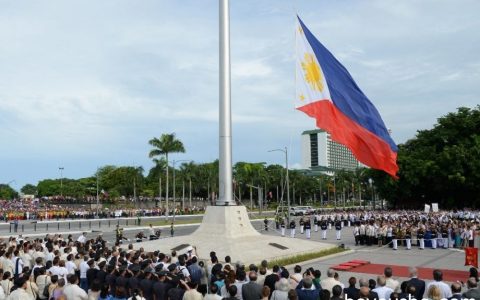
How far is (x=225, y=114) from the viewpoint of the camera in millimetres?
25891

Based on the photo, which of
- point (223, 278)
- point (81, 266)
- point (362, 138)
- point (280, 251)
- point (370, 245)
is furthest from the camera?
point (370, 245)

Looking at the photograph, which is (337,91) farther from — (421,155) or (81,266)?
(421,155)

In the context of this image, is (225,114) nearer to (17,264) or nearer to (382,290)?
(17,264)

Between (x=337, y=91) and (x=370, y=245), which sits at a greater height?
(x=337, y=91)

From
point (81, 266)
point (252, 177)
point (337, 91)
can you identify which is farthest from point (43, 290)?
point (252, 177)

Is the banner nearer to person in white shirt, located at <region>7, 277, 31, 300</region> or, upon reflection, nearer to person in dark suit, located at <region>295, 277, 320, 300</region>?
person in dark suit, located at <region>295, 277, 320, 300</region>

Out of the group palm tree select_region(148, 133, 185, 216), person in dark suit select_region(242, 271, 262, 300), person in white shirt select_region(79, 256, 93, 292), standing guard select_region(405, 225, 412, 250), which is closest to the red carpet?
standing guard select_region(405, 225, 412, 250)

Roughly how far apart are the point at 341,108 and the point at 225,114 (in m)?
9.61

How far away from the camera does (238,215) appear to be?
83.5 feet

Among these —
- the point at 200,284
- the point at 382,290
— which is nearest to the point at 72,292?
the point at 200,284

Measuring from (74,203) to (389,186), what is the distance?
6724cm

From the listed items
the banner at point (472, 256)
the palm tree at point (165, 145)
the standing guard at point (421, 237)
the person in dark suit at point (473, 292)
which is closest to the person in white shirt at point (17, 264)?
the person in dark suit at point (473, 292)

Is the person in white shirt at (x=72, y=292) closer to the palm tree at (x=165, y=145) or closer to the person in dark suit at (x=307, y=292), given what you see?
the person in dark suit at (x=307, y=292)

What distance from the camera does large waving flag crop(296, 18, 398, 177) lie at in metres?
16.5
